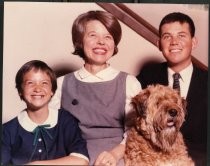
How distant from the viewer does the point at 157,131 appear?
5.77ft

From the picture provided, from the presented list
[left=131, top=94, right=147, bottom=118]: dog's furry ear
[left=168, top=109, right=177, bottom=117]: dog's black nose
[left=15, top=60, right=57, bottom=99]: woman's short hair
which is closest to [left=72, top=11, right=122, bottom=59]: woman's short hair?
[left=15, top=60, right=57, bottom=99]: woman's short hair

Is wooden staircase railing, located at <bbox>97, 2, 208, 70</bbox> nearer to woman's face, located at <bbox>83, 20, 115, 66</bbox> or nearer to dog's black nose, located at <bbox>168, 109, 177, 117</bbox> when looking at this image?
woman's face, located at <bbox>83, 20, 115, 66</bbox>

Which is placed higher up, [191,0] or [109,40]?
[191,0]

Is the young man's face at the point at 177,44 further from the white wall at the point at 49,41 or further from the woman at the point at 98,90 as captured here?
the woman at the point at 98,90

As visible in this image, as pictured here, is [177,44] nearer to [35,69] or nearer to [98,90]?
[98,90]

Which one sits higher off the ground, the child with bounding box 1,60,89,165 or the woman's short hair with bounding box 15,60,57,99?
the woman's short hair with bounding box 15,60,57,99

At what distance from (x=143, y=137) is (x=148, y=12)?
612 millimetres

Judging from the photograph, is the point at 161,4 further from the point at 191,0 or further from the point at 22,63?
the point at 22,63

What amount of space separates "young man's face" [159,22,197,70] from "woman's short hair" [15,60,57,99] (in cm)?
55

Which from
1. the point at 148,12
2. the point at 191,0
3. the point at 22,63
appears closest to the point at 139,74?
the point at 148,12

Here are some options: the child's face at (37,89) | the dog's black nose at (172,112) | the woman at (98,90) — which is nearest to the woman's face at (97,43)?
the woman at (98,90)

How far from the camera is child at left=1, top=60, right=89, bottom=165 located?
73.2 inches

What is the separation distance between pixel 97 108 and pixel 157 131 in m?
0.32

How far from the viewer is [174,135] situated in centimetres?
179
